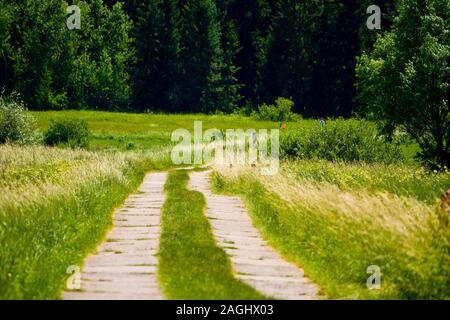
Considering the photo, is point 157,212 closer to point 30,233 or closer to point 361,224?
point 30,233

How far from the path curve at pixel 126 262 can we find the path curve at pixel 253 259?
51.5 inches

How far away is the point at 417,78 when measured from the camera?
31531 mm

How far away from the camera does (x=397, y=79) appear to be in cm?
3316

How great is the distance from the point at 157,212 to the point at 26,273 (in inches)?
333

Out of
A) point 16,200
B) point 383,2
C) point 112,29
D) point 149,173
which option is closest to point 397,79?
point 149,173

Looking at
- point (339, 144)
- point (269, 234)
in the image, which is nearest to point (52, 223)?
point (269, 234)

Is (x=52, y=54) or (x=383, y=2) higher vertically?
(x=383, y=2)

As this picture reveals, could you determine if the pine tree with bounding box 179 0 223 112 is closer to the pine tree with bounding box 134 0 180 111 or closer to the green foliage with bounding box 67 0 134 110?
the pine tree with bounding box 134 0 180 111

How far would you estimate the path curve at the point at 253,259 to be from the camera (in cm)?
1068

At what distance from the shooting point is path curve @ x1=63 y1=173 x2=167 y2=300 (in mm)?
9984

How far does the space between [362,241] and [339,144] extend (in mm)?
21535

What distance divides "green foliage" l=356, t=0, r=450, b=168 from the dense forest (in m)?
47.5

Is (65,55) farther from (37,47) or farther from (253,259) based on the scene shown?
(253,259)

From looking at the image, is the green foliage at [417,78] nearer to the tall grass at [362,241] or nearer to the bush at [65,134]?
the tall grass at [362,241]
